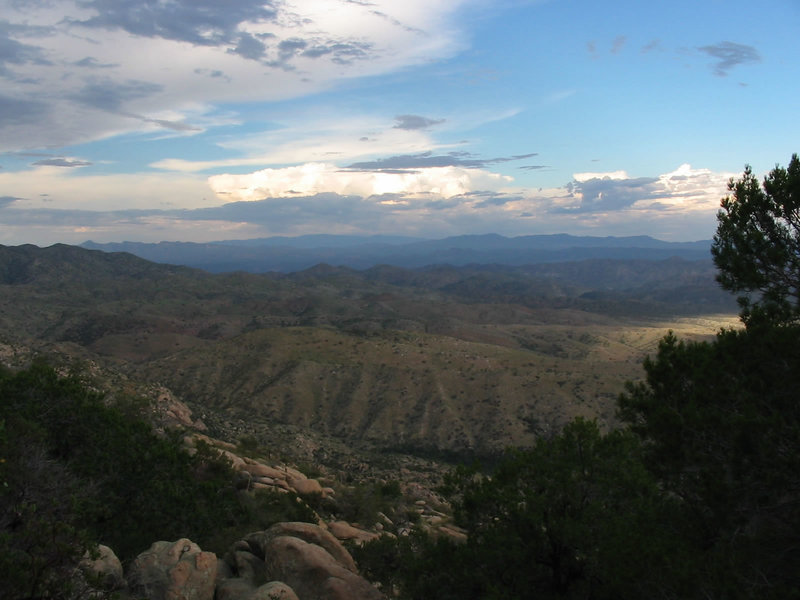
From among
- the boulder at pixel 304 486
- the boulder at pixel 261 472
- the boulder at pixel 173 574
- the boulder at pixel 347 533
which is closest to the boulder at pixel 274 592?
the boulder at pixel 173 574

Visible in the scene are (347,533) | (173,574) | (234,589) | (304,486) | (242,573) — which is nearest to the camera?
(173,574)

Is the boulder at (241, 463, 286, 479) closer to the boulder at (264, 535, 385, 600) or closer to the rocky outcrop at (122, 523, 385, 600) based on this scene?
the rocky outcrop at (122, 523, 385, 600)

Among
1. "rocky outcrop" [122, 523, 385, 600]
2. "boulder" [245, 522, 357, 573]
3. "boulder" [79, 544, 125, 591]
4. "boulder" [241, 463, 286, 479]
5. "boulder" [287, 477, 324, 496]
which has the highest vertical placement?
"boulder" [79, 544, 125, 591]

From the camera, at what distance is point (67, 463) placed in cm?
1445

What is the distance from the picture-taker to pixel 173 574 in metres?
11.1

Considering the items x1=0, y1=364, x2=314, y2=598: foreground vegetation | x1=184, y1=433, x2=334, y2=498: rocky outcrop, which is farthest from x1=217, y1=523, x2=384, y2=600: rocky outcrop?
x1=184, y1=433, x2=334, y2=498: rocky outcrop

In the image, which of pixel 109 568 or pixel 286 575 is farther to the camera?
pixel 286 575

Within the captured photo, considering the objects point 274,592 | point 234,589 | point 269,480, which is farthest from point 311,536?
point 269,480

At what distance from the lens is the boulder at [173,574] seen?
10.8 m

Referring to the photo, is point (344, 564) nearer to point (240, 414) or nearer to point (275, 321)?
point (240, 414)

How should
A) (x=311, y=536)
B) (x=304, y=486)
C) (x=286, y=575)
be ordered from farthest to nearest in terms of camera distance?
(x=304, y=486)
(x=311, y=536)
(x=286, y=575)

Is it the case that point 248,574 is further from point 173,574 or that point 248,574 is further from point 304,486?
point 304,486

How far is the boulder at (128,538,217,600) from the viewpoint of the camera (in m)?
10.8

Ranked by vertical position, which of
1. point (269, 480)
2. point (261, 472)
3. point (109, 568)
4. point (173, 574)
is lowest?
point (261, 472)
